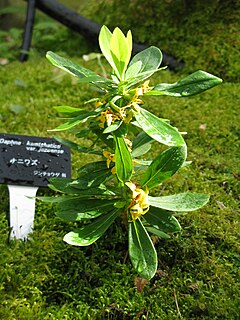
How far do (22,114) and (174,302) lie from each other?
150 centimetres

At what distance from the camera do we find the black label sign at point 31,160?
209 cm

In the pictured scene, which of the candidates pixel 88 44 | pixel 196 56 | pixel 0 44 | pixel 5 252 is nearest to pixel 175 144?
pixel 5 252

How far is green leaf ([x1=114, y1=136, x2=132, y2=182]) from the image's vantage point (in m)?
1.54

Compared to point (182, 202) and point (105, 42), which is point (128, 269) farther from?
point (105, 42)

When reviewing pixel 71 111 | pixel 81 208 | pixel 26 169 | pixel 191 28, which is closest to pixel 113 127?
pixel 71 111

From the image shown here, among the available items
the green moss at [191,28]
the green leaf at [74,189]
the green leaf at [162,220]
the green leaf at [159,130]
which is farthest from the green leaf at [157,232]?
the green moss at [191,28]

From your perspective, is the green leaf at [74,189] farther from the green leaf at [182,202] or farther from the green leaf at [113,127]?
the green leaf at [113,127]

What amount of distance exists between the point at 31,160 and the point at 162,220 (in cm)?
77

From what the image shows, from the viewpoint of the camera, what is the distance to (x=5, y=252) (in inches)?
71.5

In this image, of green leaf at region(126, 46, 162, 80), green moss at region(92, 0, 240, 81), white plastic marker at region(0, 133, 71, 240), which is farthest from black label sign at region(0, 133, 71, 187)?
green moss at region(92, 0, 240, 81)

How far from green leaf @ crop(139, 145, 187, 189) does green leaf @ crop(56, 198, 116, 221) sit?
16 centimetres

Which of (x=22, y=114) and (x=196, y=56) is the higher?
(x=196, y=56)

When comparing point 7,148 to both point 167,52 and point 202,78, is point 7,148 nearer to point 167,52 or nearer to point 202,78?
point 202,78

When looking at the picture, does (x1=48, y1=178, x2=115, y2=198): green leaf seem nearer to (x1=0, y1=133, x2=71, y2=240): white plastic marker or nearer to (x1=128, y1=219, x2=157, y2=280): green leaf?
(x1=128, y1=219, x2=157, y2=280): green leaf
